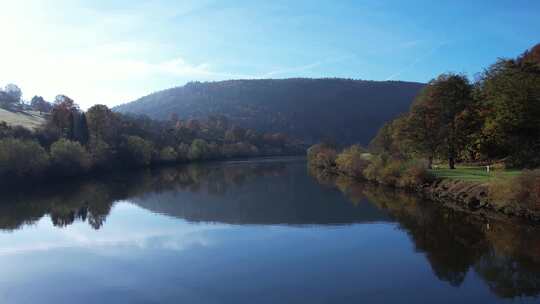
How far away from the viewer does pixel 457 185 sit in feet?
103

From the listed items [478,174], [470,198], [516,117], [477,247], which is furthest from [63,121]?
[477,247]

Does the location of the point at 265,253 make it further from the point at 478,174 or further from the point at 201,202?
the point at 478,174

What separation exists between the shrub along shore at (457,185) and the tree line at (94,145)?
35.3 meters

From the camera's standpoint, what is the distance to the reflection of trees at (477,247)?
615 inches

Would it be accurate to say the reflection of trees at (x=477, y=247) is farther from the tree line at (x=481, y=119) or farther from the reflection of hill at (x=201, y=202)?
the tree line at (x=481, y=119)

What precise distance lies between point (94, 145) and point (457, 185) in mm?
53528

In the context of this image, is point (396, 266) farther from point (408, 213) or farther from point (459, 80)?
point (459, 80)

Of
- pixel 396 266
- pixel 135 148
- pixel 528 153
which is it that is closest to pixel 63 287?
pixel 396 266

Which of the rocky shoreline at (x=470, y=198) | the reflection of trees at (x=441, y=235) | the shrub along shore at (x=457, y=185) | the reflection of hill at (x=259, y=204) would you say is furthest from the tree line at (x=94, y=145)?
the rocky shoreline at (x=470, y=198)

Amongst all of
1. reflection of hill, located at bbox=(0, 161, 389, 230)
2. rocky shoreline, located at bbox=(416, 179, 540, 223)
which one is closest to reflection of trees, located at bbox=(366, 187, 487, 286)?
rocky shoreline, located at bbox=(416, 179, 540, 223)

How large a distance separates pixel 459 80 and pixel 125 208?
3281 centimetres

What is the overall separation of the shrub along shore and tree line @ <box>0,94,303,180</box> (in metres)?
35.3

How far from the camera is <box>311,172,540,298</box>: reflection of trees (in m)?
15.6

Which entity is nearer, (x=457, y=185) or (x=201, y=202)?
(x=457, y=185)
